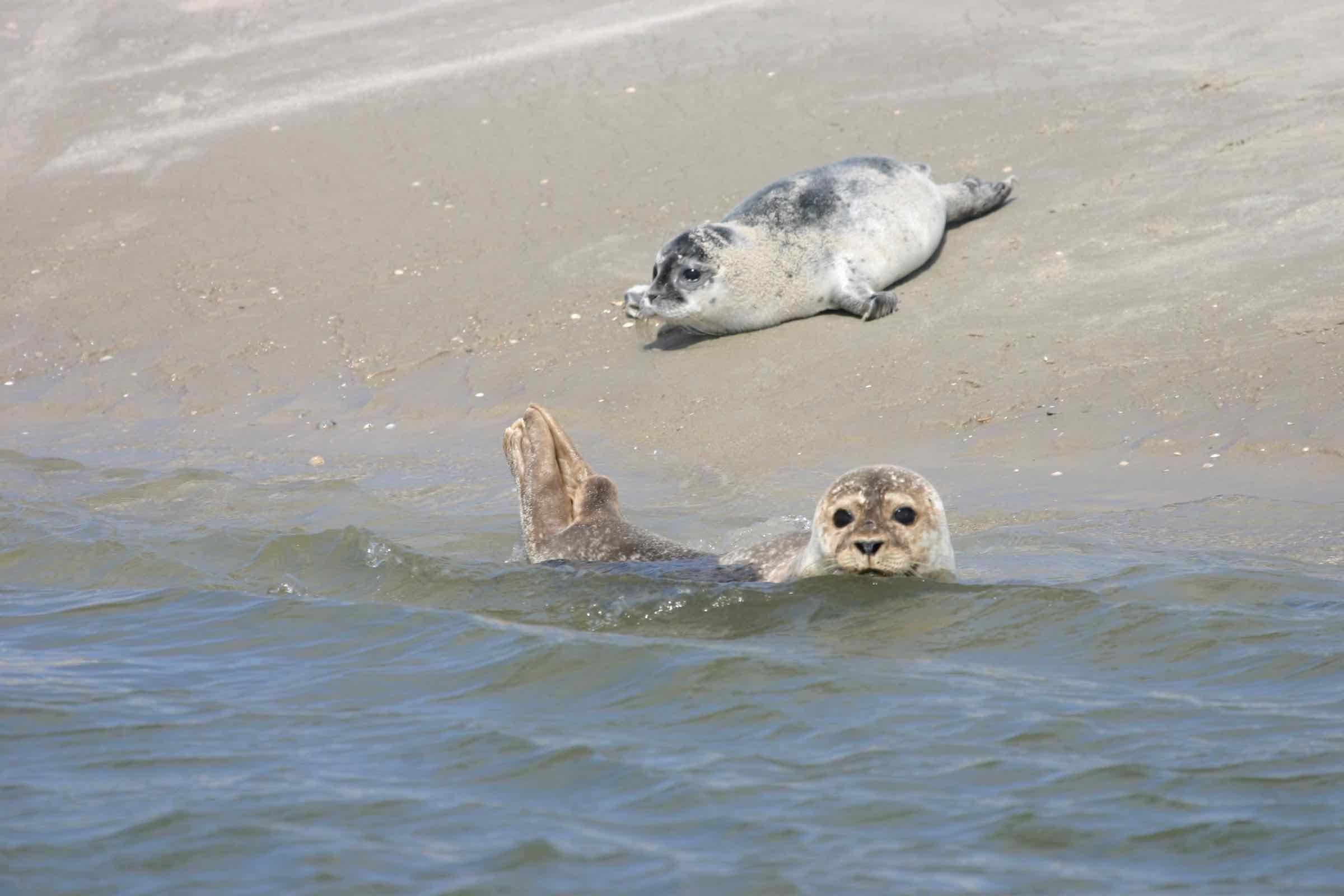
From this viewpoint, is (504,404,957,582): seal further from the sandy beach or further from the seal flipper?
the sandy beach

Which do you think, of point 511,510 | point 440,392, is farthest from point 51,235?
point 511,510

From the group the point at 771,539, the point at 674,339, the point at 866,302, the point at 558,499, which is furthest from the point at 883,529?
the point at 674,339

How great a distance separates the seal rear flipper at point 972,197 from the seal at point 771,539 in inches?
142

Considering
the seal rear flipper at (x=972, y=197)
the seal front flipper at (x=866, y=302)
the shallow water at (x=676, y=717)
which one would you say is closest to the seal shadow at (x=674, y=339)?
the seal front flipper at (x=866, y=302)

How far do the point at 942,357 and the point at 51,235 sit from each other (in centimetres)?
598

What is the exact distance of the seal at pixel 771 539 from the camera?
196 inches

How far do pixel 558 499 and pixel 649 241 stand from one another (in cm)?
367

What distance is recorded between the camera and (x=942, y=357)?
732cm

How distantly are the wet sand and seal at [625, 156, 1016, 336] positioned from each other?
143 mm

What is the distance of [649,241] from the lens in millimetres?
9125

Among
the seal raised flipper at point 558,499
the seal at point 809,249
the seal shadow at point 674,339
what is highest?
the seal at point 809,249

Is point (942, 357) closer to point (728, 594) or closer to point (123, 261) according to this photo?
point (728, 594)

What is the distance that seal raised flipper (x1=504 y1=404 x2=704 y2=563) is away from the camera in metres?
5.54

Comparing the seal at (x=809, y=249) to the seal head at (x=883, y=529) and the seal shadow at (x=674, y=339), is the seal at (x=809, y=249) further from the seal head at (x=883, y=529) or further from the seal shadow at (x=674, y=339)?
the seal head at (x=883, y=529)
